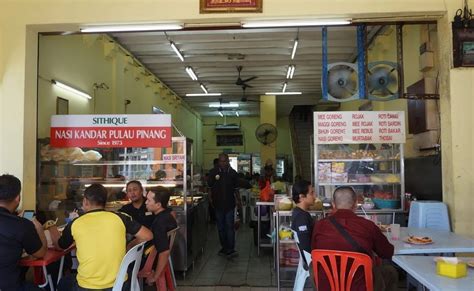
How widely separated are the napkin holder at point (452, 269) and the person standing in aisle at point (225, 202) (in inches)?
164

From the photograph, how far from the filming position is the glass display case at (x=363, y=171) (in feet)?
18.0

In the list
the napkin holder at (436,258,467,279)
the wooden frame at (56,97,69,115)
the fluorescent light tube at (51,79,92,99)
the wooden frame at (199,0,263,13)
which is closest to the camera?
the napkin holder at (436,258,467,279)

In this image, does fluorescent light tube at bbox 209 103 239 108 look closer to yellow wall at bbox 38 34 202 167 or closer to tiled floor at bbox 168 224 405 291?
yellow wall at bbox 38 34 202 167

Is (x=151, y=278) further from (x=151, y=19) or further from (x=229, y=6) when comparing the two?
(x=229, y=6)

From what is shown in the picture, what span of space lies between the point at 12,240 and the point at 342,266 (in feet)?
6.98

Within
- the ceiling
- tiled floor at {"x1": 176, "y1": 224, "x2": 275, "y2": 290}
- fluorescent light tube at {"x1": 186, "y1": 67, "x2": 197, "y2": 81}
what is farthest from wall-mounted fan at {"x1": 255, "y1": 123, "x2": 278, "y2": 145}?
tiled floor at {"x1": 176, "y1": 224, "x2": 275, "y2": 290}

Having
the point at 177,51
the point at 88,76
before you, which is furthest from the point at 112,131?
the point at 177,51

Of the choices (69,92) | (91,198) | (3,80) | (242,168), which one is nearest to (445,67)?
(91,198)

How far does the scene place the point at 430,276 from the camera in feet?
8.36

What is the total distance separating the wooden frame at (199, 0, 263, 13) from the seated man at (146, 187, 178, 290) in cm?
191

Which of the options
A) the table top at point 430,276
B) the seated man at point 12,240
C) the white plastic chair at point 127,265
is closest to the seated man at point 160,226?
the white plastic chair at point 127,265

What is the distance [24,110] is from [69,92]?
2117mm

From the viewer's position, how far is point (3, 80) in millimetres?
4633

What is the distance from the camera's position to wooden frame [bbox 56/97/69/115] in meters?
6.22
